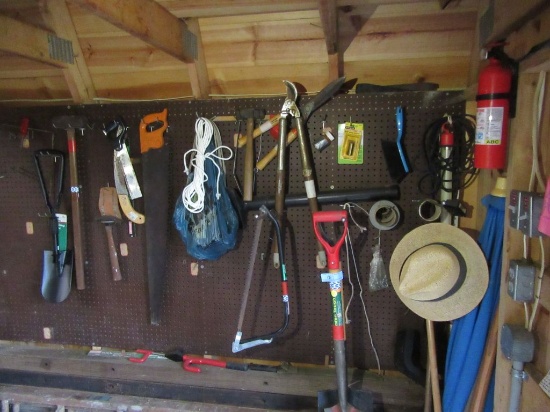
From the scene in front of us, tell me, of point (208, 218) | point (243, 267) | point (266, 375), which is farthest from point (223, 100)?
point (266, 375)

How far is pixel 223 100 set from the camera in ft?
5.29

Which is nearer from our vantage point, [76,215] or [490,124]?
[490,124]

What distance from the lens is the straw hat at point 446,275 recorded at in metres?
1.26

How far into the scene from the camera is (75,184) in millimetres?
1736

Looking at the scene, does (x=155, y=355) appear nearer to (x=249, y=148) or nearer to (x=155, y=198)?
(x=155, y=198)

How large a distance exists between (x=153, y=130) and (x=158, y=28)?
47cm

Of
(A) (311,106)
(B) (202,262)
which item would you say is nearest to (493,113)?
(A) (311,106)

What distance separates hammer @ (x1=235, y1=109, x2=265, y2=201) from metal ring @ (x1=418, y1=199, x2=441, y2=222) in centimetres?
70

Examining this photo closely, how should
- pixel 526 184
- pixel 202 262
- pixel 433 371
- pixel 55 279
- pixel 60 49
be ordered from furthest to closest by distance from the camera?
pixel 55 279 → pixel 202 262 → pixel 60 49 → pixel 433 371 → pixel 526 184

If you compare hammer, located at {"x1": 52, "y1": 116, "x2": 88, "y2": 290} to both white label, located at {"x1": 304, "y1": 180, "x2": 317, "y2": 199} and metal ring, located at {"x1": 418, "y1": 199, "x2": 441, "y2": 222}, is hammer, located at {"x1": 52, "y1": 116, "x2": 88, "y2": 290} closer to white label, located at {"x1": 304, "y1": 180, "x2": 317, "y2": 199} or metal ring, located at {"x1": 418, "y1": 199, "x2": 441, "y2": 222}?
white label, located at {"x1": 304, "y1": 180, "x2": 317, "y2": 199}

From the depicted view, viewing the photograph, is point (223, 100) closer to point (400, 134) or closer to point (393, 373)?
point (400, 134)

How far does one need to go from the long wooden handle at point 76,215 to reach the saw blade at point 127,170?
214 millimetres

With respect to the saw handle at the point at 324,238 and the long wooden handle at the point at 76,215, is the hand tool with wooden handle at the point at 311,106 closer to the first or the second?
the saw handle at the point at 324,238

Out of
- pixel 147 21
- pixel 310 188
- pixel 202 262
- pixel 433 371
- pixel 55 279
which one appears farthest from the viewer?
pixel 55 279
